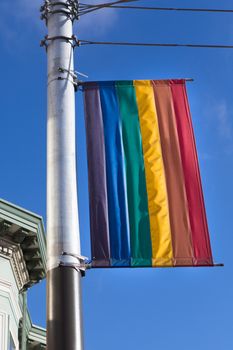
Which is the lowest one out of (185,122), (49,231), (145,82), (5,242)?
(49,231)

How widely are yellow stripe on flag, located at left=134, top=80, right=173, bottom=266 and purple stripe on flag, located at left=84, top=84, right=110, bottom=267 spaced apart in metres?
0.63

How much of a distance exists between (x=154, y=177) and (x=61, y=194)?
6.25 feet

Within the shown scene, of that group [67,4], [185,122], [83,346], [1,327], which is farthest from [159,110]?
[1,327]

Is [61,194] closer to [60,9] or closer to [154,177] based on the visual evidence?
[154,177]

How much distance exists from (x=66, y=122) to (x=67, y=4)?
6.32 feet

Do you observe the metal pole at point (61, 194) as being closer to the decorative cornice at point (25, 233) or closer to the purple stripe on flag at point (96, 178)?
the purple stripe on flag at point (96, 178)

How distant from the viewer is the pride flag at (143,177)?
8859mm

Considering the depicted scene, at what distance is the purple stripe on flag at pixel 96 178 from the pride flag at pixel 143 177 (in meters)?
0.01

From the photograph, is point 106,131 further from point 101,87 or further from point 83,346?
point 83,346

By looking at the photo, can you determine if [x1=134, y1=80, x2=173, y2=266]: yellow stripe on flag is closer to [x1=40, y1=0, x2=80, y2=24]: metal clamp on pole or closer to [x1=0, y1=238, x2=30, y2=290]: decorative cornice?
[x1=40, y1=0, x2=80, y2=24]: metal clamp on pole

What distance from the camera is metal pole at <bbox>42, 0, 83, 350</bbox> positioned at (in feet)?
24.0

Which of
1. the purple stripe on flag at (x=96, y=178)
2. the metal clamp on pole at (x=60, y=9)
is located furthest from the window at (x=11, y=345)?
the metal clamp on pole at (x=60, y=9)

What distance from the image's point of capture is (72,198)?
8070 millimetres

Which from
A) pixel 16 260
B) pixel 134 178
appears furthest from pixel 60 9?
pixel 16 260
